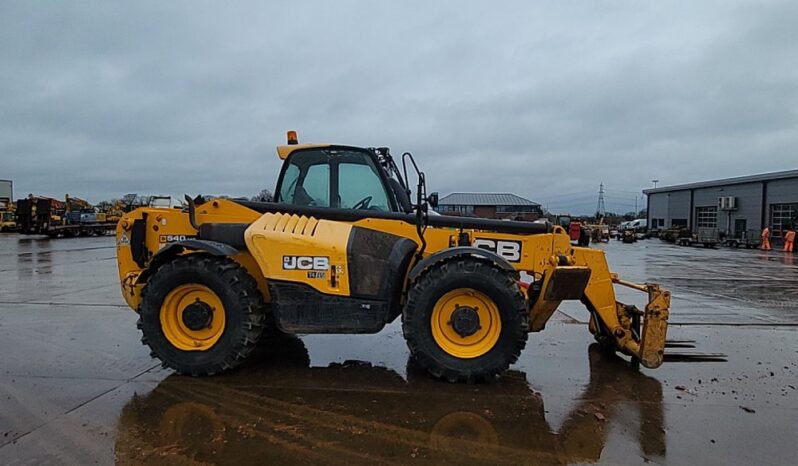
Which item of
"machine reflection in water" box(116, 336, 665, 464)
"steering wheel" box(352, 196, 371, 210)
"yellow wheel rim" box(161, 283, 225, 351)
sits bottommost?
"machine reflection in water" box(116, 336, 665, 464)

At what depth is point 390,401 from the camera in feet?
14.4

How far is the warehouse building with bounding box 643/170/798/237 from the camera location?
35.6m

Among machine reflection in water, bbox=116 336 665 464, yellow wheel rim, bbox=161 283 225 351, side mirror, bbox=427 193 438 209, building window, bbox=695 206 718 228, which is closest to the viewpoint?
machine reflection in water, bbox=116 336 665 464

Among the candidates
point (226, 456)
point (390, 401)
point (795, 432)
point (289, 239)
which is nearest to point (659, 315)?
point (795, 432)

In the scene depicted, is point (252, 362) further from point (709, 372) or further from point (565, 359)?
point (709, 372)

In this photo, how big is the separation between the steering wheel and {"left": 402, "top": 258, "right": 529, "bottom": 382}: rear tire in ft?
→ 3.48

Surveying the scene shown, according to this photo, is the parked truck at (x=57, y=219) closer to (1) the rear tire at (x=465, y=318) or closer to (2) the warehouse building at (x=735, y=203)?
(1) the rear tire at (x=465, y=318)

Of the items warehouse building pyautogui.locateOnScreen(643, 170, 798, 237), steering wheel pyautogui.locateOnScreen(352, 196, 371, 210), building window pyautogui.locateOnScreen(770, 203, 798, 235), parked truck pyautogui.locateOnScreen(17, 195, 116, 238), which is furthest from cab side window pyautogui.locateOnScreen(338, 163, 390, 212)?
warehouse building pyautogui.locateOnScreen(643, 170, 798, 237)

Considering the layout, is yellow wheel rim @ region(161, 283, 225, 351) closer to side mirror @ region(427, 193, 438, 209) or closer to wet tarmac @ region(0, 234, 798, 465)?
wet tarmac @ region(0, 234, 798, 465)

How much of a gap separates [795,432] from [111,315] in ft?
27.1

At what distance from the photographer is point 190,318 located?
16.3 feet

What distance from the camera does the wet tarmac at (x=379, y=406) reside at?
138 inches

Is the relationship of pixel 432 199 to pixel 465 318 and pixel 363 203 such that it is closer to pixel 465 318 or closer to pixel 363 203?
pixel 363 203

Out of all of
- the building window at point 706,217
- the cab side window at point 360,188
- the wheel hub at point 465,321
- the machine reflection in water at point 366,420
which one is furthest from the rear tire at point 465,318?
the building window at point 706,217
